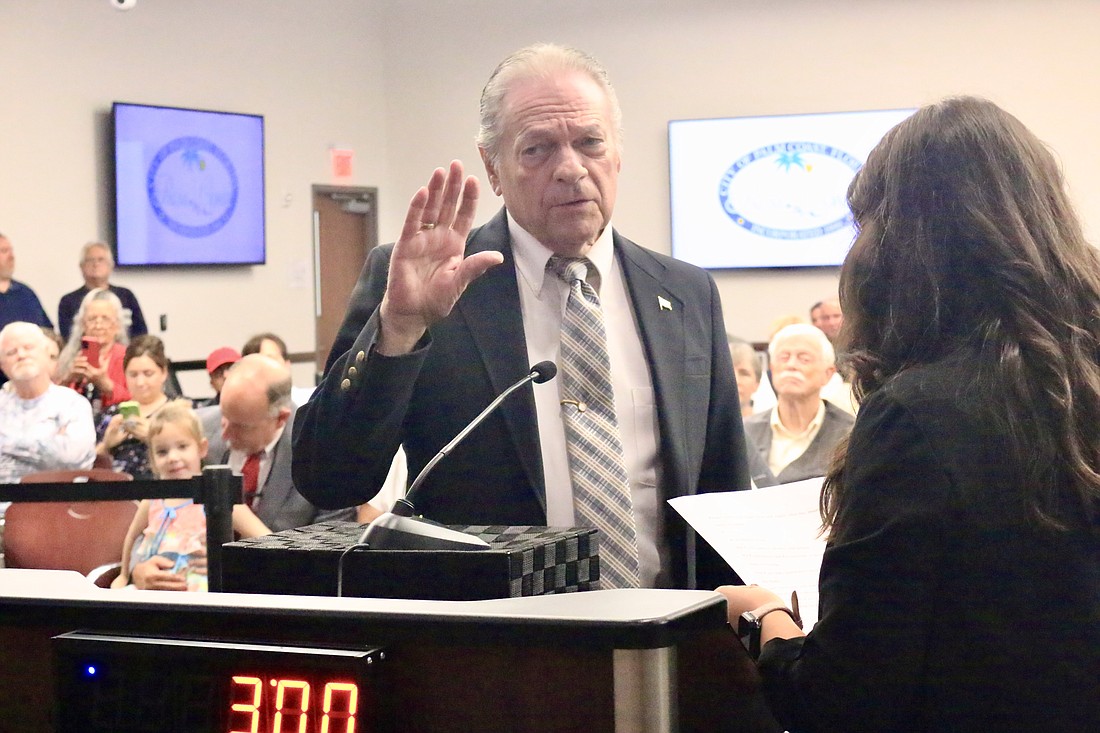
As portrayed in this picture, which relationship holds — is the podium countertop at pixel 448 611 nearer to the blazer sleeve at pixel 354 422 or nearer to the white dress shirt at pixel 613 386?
the blazer sleeve at pixel 354 422

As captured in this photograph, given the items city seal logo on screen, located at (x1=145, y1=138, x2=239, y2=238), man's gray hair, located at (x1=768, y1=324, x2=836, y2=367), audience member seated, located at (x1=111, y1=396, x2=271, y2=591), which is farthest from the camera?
city seal logo on screen, located at (x1=145, y1=138, x2=239, y2=238)

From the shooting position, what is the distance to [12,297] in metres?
7.55

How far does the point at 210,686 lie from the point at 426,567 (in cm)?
20

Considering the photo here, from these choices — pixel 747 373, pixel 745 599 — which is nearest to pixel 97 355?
pixel 747 373

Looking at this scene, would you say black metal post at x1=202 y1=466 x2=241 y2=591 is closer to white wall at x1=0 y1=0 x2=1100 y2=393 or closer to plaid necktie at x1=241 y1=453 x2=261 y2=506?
plaid necktie at x1=241 y1=453 x2=261 y2=506

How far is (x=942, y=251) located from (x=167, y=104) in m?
8.45

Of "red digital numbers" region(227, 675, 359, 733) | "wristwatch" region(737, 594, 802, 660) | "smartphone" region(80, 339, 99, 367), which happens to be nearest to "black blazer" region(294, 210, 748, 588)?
"wristwatch" region(737, 594, 802, 660)

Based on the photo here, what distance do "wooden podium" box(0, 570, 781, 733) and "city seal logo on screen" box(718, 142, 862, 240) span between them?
8819 mm

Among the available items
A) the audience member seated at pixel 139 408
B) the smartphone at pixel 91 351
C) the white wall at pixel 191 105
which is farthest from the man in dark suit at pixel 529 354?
the white wall at pixel 191 105

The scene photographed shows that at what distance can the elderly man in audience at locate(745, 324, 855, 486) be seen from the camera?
15.3ft

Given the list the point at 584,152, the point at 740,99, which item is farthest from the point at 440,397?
the point at 740,99

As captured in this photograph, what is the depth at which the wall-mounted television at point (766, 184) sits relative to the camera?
31.5 feet

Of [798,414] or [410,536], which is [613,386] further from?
[798,414]

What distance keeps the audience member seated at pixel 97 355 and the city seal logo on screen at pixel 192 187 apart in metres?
2.10
